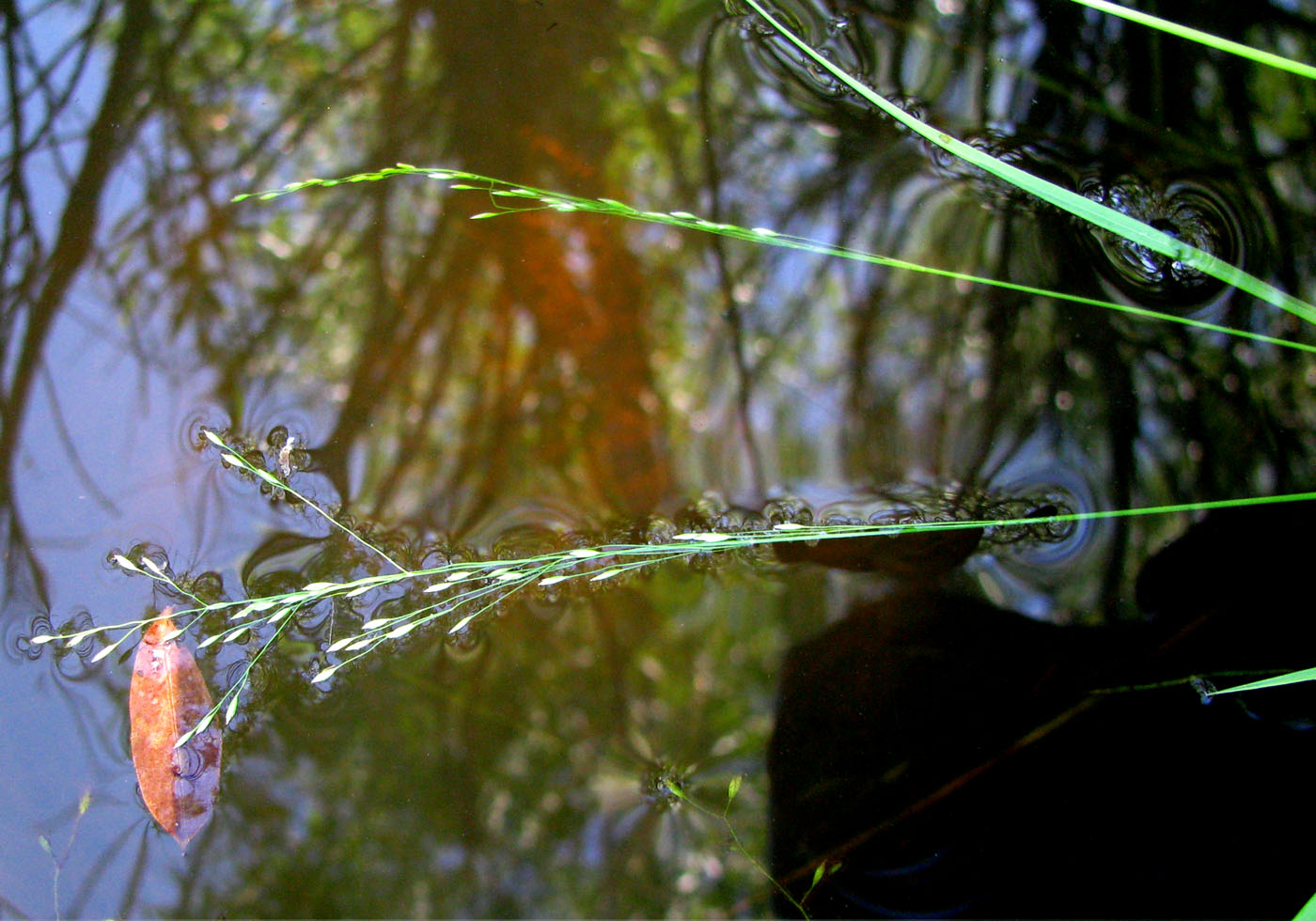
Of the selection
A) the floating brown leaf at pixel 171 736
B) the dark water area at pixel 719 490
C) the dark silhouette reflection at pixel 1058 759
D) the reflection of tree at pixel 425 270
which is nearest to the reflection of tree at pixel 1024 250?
the dark water area at pixel 719 490

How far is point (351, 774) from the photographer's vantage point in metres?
1.53

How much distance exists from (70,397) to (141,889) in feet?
3.08

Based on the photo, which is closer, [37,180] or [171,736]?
[171,736]

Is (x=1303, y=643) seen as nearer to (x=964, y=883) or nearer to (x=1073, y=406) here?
(x=1073, y=406)

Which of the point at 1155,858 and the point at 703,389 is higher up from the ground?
the point at 703,389

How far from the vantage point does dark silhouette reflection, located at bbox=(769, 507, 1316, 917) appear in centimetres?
153

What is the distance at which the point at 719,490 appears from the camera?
1.56 meters

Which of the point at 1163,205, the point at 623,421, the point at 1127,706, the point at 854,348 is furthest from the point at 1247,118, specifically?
the point at 623,421

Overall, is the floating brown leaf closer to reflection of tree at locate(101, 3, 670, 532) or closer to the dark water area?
the dark water area

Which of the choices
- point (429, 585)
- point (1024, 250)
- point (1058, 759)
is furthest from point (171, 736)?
point (1024, 250)

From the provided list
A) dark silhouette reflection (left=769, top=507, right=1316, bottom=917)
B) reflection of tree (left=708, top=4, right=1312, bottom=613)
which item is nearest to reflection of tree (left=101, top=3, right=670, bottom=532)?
reflection of tree (left=708, top=4, right=1312, bottom=613)

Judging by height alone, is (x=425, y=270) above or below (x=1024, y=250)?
above

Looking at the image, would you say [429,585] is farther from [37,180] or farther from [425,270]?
[37,180]

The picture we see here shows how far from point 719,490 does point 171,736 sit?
111cm
